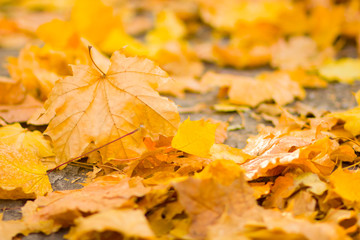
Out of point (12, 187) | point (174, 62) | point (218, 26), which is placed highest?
point (218, 26)

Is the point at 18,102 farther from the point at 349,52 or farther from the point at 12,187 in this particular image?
the point at 349,52

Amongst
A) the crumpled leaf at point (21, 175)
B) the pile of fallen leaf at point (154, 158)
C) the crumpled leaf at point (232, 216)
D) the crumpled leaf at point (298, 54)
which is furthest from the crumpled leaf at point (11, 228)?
the crumpled leaf at point (298, 54)

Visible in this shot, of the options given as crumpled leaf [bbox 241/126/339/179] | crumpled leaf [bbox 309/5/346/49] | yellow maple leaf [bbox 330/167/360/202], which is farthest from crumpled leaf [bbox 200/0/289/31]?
yellow maple leaf [bbox 330/167/360/202]

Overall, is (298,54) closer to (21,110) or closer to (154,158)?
(154,158)

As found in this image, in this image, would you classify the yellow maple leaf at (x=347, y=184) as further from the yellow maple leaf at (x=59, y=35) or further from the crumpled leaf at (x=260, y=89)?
the yellow maple leaf at (x=59, y=35)

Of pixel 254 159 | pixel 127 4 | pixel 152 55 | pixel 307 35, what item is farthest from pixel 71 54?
pixel 127 4

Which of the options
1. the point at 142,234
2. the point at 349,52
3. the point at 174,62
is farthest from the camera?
the point at 349,52
